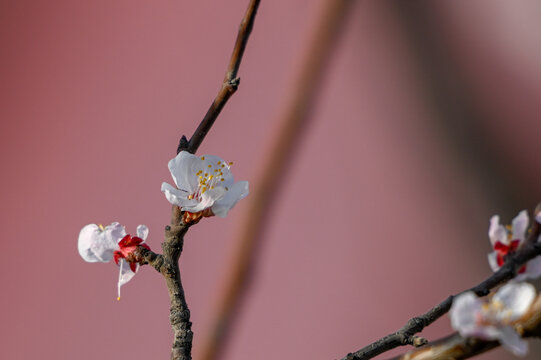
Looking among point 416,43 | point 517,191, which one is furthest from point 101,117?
point 517,191

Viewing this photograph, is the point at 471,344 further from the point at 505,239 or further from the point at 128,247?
the point at 128,247

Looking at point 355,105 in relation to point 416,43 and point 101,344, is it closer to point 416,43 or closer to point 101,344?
point 416,43

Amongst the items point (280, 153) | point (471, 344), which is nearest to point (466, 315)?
point (471, 344)

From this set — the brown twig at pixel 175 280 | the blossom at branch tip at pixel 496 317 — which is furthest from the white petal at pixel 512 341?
the brown twig at pixel 175 280

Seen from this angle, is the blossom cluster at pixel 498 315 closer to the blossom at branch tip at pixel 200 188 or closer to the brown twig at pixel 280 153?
the blossom at branch tip at pixel 200 188

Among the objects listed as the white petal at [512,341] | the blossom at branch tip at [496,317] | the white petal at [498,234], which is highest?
the white petal at [498,234]

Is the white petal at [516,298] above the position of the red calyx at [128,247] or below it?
below

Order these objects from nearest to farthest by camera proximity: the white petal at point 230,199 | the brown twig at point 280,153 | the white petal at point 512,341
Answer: the white petal at point 512,341 → the white petal at point 230,199 → the brown twig at point 280,153
